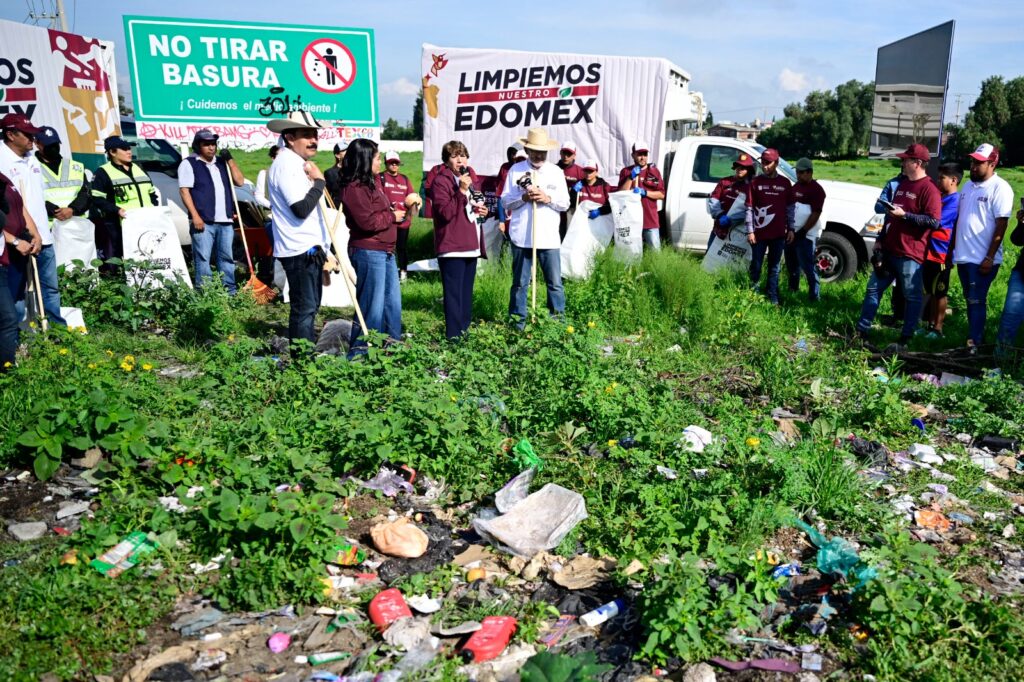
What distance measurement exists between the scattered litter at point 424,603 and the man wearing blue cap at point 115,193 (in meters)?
6.57

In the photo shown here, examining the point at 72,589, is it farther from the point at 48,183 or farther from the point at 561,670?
the point at 48,183

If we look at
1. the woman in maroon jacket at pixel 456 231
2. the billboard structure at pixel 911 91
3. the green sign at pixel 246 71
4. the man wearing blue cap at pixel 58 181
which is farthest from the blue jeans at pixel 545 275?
the green sign at pixel 246 71

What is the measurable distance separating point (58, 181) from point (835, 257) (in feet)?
28.5

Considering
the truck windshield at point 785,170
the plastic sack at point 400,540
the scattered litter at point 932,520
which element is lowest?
the scattered litter at point 932,520

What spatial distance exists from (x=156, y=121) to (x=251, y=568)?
8.24 metres

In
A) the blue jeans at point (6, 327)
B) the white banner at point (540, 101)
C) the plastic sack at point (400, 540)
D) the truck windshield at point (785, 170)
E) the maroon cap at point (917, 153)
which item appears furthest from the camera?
the white banner at point (540, 101)

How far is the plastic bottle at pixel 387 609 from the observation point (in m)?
3.21

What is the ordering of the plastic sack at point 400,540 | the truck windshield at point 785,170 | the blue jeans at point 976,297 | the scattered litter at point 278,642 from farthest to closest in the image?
the truck windshield at point 785,170
the blue jeans at point 976,297
the plastic sack at point 400,540
the scattered litter at point 278,642

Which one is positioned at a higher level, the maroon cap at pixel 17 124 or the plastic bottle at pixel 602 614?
the maroon cap at pixel 17 124

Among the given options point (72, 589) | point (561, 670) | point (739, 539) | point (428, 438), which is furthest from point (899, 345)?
point (72, 589)

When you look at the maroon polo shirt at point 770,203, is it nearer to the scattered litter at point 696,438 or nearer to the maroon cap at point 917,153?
the maroon cap at point 917,153

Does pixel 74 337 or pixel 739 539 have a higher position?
pixel 74 337

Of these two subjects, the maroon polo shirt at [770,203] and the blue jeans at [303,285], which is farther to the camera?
the maroon polo shirt at [770,203]

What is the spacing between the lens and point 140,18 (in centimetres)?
975
